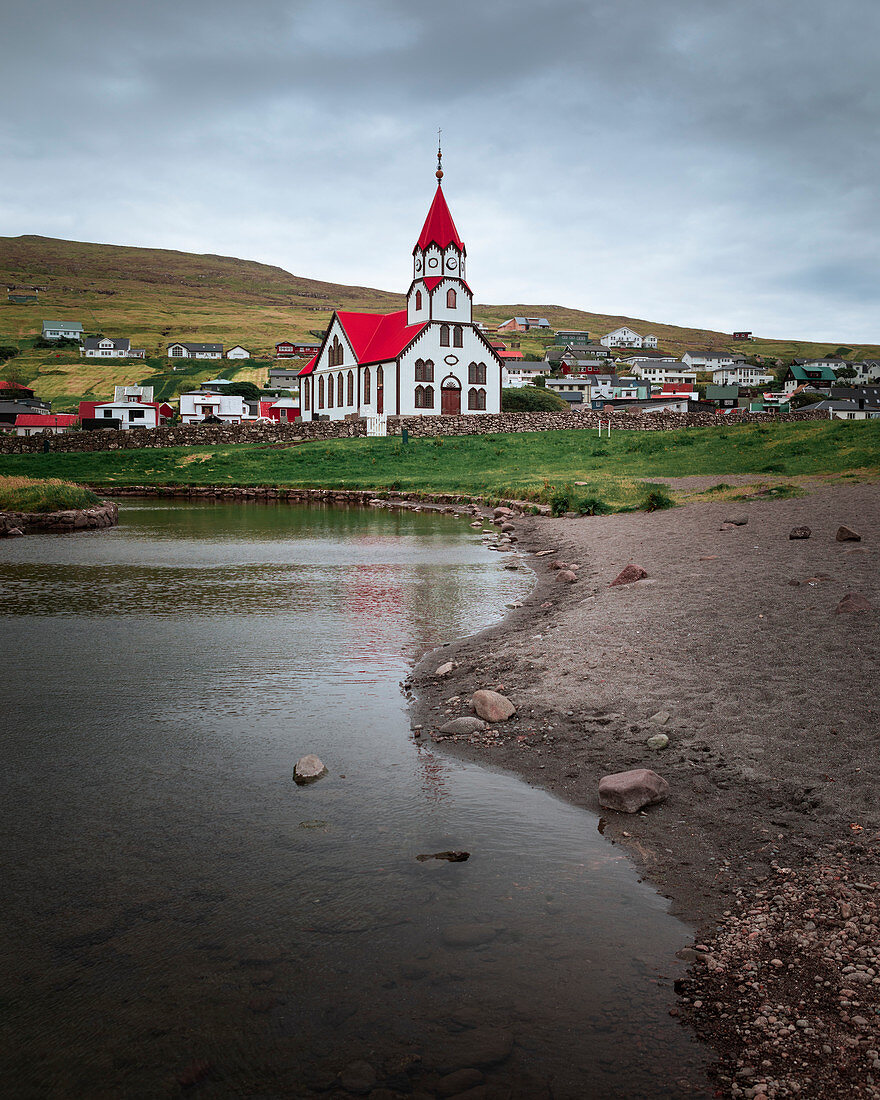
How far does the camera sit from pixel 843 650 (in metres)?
8.90

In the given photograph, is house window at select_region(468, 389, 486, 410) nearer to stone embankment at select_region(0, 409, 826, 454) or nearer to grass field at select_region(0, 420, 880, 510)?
stone embankment at select_region(0, 409, 826, 454)

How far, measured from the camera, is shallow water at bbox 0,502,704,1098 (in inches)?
163

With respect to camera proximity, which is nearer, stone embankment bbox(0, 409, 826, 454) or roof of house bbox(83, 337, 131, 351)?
stone embankment bbox(0, 409, 826, 454)

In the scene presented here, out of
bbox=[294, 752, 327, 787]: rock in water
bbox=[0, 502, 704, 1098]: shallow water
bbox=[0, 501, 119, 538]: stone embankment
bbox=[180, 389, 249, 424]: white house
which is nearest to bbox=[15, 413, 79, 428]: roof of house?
bbox=[180, 389, 249, 424]: white house

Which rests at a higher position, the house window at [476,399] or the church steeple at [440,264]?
the church steeple at [440,264]

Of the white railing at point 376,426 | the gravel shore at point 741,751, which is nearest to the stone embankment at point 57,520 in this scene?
the gravel shore at point 741,751

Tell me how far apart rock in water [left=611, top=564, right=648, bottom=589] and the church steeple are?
66.6 m

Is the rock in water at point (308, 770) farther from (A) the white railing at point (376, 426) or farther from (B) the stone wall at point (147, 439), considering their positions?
(A) the white railing at point (376, 426)

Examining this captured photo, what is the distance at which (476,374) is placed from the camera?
264ft

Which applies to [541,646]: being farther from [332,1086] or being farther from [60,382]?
[60,382]

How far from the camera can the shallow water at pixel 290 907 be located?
163 inches

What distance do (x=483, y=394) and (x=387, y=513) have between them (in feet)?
157

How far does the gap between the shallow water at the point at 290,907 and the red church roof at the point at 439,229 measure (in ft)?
238

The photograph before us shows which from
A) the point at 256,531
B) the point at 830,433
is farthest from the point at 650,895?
the point at 830,433
